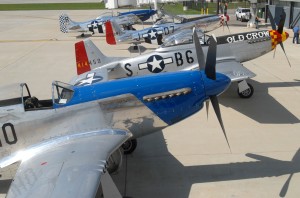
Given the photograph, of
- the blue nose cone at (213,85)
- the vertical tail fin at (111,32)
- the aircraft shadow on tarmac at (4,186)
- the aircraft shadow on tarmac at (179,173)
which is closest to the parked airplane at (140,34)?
the vertical tail fin at (111,32)

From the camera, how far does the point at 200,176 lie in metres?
6.43

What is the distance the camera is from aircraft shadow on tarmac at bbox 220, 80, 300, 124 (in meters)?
9.14

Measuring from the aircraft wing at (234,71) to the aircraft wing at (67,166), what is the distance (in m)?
5.19

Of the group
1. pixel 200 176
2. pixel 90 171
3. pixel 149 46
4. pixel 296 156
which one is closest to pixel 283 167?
pixel 296 156

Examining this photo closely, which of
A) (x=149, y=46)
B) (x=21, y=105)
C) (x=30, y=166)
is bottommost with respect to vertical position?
(x=149, y=46)

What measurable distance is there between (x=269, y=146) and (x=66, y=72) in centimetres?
1035

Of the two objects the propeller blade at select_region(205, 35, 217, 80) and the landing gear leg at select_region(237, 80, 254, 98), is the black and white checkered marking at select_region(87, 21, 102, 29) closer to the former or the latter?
the landing gear leg at select_region(237, 80, 254, 98)

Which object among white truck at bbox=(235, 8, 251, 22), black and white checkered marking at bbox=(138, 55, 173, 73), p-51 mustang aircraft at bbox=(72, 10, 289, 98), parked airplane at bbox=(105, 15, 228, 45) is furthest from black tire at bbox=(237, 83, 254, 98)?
white truck at bbox=(235, 8, 251, 22)

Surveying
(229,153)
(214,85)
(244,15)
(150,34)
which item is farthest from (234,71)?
(244,15)

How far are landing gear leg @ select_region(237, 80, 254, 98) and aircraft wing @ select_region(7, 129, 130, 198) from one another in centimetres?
618

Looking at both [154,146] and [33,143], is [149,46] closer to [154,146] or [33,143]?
[154,146]

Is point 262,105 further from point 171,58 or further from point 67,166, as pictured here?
point 67,166

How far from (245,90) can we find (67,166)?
7762 millimetres

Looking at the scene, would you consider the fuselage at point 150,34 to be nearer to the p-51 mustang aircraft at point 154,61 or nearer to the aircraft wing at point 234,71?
the p-51 mustang aircraft at point 154,61
